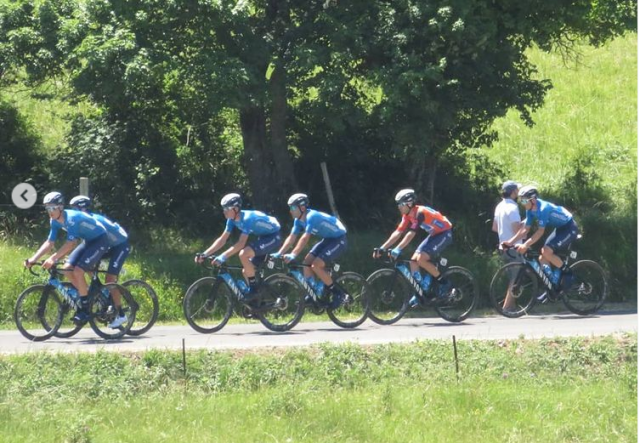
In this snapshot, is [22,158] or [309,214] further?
[22,158]

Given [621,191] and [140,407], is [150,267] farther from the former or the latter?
[621,191]

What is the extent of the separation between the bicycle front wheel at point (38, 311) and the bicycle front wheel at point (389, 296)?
445 centimetres

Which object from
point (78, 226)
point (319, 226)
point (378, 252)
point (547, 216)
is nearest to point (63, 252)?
point (78, 226)

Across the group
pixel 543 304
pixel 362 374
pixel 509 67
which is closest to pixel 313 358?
pixel 362 374

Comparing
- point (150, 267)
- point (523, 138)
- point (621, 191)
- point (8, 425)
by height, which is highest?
point (523, 138)

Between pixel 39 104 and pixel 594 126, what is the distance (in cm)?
1468

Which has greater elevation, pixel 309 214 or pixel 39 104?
pixel 39 104

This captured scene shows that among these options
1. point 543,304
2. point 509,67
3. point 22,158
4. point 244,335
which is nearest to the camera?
point 244,335

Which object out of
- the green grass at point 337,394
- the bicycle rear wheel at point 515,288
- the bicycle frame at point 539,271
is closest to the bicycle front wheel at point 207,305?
the green grass at point 337,394

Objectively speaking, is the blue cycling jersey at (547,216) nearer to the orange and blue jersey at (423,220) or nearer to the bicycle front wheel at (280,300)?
the orange and blue jersey at (423,220)

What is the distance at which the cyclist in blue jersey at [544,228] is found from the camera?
53.4ft

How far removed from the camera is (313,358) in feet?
41.7

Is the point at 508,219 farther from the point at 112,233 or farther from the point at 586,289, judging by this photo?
the point at 112,233

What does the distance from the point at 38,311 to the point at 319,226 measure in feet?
12.9
